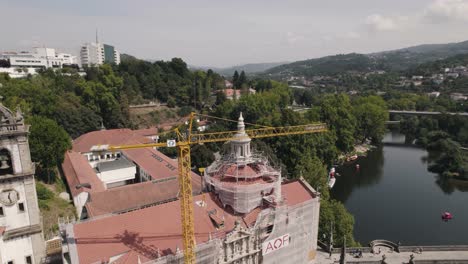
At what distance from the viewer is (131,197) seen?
117 ft

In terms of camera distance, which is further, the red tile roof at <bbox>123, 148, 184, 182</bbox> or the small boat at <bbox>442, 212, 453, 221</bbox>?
the small boat at <bbox>442, 212, 453, 221</bbox>

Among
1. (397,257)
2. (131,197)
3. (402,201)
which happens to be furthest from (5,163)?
(402,201)

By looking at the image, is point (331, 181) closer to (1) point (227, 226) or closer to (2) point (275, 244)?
(2) point (275, 244)

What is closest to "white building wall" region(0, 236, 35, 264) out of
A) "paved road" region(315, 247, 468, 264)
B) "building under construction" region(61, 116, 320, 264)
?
"building under construction" region(61, 116, 320, 264)

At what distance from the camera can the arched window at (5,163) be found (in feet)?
68.8

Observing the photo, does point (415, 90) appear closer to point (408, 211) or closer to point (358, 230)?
point (408, 211)

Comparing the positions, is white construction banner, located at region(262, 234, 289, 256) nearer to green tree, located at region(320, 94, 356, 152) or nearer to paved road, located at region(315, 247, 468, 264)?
paved road, located at region(315, 247, 468, 264)

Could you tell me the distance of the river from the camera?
133 feet

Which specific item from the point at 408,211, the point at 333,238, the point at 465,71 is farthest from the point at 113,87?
the point at 465,71

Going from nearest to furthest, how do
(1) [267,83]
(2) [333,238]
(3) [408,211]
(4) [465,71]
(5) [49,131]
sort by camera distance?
(2) [333,238] → (5) [49,131] → (3) [408,211] → (1) [267,83] → (4) [465,71]

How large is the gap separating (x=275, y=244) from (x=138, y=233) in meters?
11.5

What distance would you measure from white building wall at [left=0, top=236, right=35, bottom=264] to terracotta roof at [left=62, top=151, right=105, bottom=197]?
13.9 meters

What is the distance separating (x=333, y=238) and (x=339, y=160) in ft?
118

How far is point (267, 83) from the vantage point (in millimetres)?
125062
